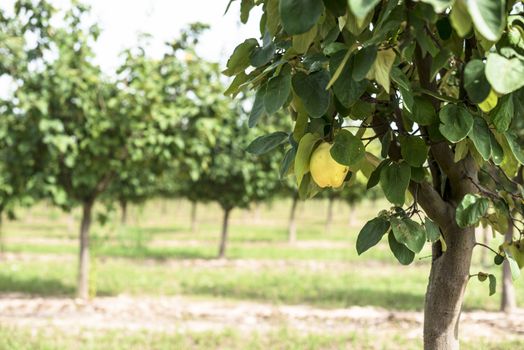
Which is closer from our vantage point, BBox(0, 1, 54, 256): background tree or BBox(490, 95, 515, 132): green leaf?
BBox(490, 95, 515, 132): green leaf

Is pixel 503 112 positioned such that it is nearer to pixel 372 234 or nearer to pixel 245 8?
pixel 372 234

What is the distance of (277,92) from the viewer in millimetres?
1229

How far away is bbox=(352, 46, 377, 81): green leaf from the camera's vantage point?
110 cm

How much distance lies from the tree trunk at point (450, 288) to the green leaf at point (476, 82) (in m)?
0.92

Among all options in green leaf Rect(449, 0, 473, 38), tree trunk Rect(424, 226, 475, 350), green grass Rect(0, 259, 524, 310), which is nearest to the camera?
green leaf Rect(449, 0, 473, 38)

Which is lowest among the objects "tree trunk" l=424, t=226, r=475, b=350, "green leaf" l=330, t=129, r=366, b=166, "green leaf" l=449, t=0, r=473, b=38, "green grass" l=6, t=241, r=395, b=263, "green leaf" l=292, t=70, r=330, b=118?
"green grass" l=6, t=241, r=395, b=263

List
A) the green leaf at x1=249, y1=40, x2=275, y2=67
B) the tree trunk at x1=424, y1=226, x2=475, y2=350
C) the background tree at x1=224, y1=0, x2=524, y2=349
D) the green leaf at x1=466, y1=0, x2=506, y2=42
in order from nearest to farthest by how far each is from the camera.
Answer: the green leaf at x1=466, y1=0, x2=506, y2=42
the background tree at x1=224, y1=0, x2=524, y2=349
the green leaf at x1=249, y1=40, x2=275, y2=67
the tree trunk at x1=424, y1=226, x2=475, y2=350

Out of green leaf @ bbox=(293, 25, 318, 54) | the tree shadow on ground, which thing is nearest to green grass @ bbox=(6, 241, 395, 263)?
the tree shadow on ground

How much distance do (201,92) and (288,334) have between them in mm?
3735

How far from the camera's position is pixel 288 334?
6.29m

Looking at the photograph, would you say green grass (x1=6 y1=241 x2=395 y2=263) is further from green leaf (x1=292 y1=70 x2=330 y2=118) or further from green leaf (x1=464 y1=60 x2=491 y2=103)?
green leaf (x1=464 y1=60 x2=491 y2=103)

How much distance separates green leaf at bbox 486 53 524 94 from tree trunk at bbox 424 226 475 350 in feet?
3.36

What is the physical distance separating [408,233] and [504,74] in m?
0.58

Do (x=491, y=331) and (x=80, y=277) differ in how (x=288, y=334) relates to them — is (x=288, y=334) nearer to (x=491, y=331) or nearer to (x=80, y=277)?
(x=491, y=331)
